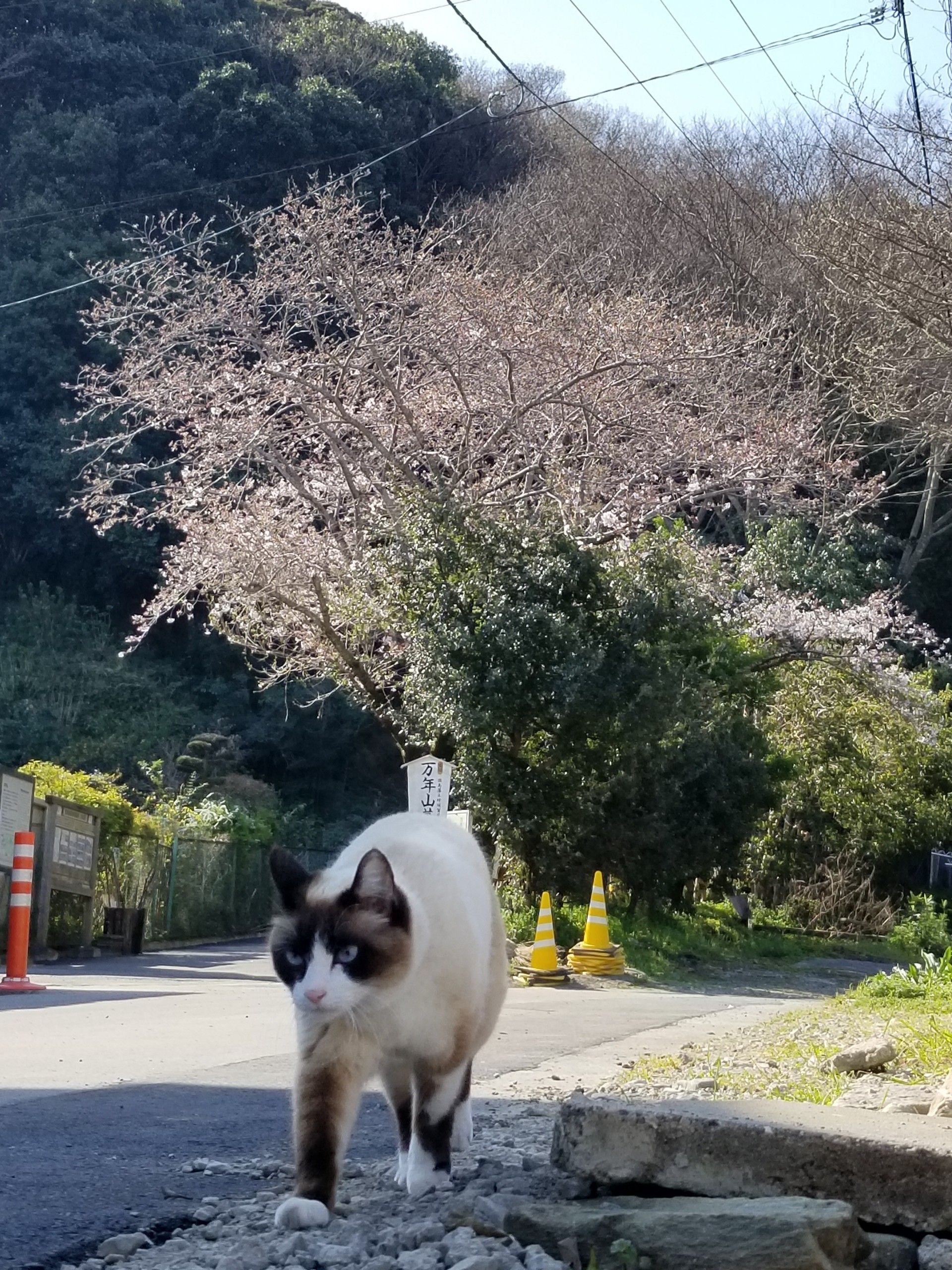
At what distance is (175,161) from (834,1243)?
38.1 m

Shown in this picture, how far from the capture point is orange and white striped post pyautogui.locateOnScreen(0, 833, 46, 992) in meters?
12.0

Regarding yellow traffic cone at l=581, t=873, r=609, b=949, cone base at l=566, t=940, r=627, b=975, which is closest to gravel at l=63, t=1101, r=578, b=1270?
cone base at l=566, t=940, r=627, b=975

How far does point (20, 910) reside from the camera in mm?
12273

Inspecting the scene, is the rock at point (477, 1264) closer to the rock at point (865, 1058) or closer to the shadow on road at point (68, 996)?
the rock at point (865, 1058)

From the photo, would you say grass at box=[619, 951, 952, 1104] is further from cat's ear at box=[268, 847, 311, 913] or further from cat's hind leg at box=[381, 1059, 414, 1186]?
cat's ear at box=[268, 847, 311, 913]

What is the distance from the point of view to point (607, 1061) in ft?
27.4

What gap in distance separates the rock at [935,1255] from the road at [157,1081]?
204 centimetres

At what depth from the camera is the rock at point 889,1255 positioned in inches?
144

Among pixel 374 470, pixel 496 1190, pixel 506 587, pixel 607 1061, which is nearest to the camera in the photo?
pixel 496 1190

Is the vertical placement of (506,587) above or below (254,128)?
below

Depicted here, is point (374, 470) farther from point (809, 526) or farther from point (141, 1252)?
point (141, 1252)

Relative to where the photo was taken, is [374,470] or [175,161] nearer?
[374,470]

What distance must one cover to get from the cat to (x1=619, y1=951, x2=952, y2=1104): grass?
203cm

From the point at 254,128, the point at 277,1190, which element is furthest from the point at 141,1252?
the point at 254,128
